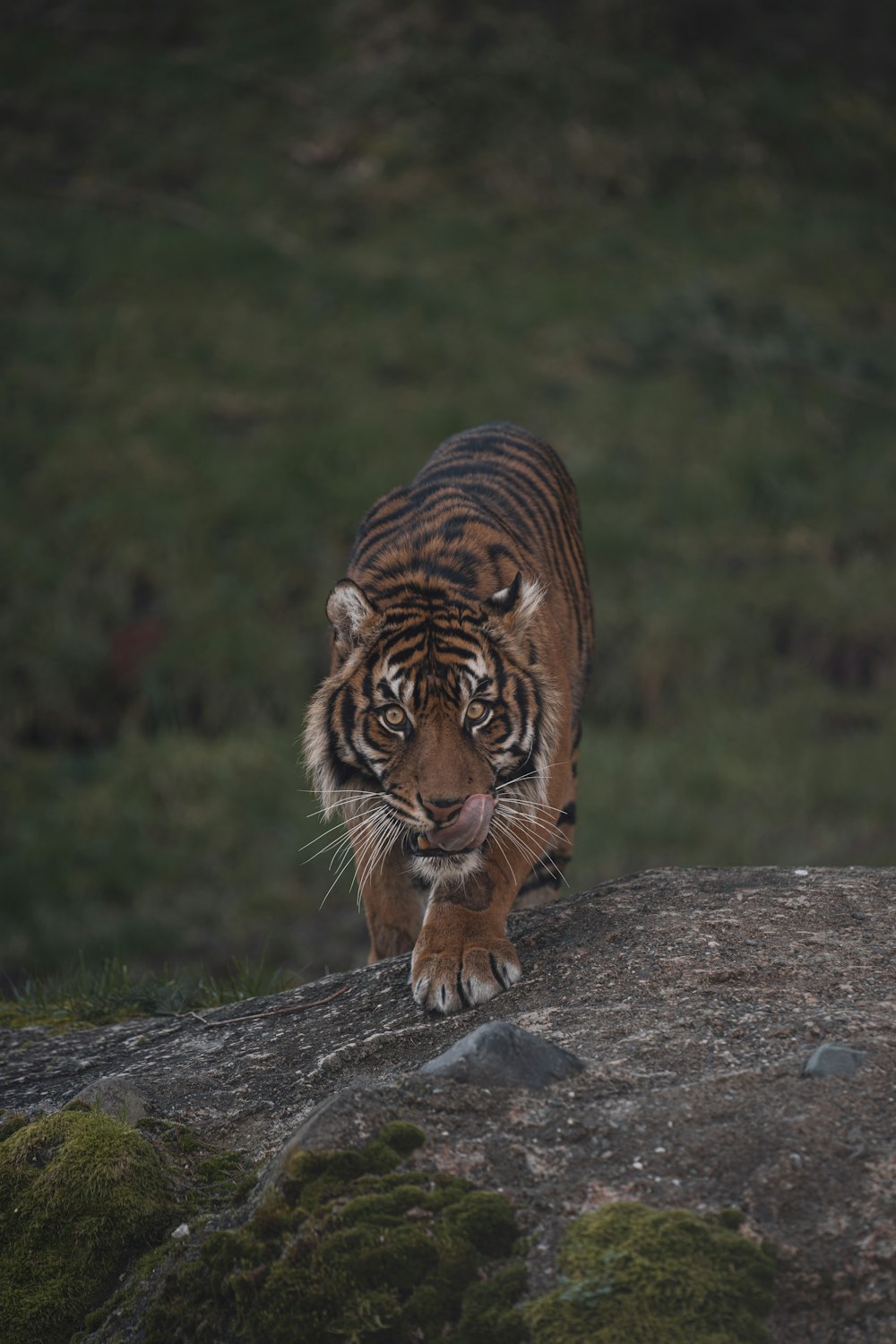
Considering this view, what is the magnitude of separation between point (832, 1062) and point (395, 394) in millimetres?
10987

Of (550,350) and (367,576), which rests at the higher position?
(367,576)

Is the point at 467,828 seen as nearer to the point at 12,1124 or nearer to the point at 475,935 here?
the point at 475,935

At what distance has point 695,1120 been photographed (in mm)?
2900

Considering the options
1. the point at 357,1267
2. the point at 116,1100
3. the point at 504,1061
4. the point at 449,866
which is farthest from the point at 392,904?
the point at 357,1267

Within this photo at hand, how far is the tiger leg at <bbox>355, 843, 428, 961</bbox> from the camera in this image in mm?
4762

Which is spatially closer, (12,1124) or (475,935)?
(12,1124)

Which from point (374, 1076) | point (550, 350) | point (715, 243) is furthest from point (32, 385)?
point (374, 1076)

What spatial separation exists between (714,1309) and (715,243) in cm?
1409

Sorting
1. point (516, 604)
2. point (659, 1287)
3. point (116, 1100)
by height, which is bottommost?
point (116, 1100)

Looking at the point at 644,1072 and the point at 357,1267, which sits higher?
the point at 357,1267

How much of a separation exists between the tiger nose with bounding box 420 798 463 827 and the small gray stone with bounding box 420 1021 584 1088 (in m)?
0.69

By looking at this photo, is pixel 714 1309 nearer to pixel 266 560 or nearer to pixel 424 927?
pixel 424 927

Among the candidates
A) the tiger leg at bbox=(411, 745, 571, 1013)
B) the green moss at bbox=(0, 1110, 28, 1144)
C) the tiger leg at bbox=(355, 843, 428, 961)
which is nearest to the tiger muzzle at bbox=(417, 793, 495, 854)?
the tiger leg at bbox=(411, 745, 571, 1013)

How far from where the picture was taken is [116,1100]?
3443mm
